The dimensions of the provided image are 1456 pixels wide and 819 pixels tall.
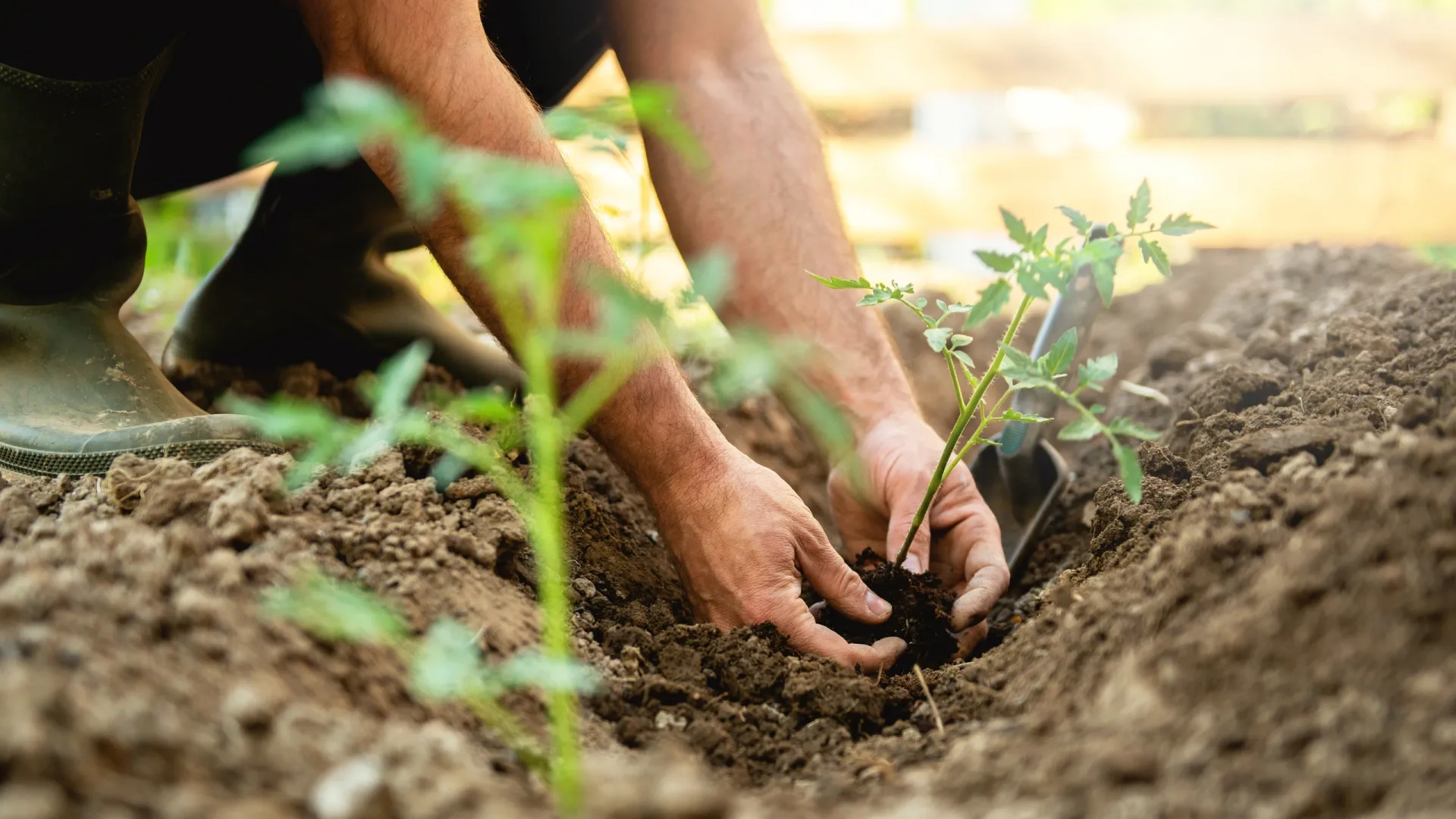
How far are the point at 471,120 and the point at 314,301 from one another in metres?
0.91

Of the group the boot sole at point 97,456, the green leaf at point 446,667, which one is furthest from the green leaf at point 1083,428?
the boot sole at point 97,456

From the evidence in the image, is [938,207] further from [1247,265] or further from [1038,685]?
[1038,685]

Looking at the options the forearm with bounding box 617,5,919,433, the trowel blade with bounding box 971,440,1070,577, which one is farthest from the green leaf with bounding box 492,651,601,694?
the trowel blade with bounding box 971,440,1070,577

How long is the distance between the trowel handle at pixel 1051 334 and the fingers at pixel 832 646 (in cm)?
53

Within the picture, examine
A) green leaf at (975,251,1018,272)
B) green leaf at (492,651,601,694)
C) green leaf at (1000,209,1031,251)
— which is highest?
green leaf at (1000,209,1031,251)

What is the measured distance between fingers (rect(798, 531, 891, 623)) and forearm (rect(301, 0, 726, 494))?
0.65 ft

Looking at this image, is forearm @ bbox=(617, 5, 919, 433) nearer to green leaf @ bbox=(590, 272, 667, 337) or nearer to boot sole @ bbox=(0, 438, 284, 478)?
boot sole @ bbox=(0, 438, 284, 478)

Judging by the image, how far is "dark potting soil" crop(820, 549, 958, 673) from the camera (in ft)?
4.46

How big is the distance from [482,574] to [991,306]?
63cm

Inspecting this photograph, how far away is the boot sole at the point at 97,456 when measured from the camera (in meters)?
1.39

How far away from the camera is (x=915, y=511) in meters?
1.55

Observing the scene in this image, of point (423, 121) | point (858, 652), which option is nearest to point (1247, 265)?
point (858, 652)

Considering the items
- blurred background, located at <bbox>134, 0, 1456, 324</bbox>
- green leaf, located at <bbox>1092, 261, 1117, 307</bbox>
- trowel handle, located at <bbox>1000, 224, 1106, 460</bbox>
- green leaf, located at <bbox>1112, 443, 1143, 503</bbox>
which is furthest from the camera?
blurred background, located at <bbox>134, 0, 1456, 324</bbox>

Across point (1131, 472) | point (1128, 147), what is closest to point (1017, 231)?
point (1131, 472)
